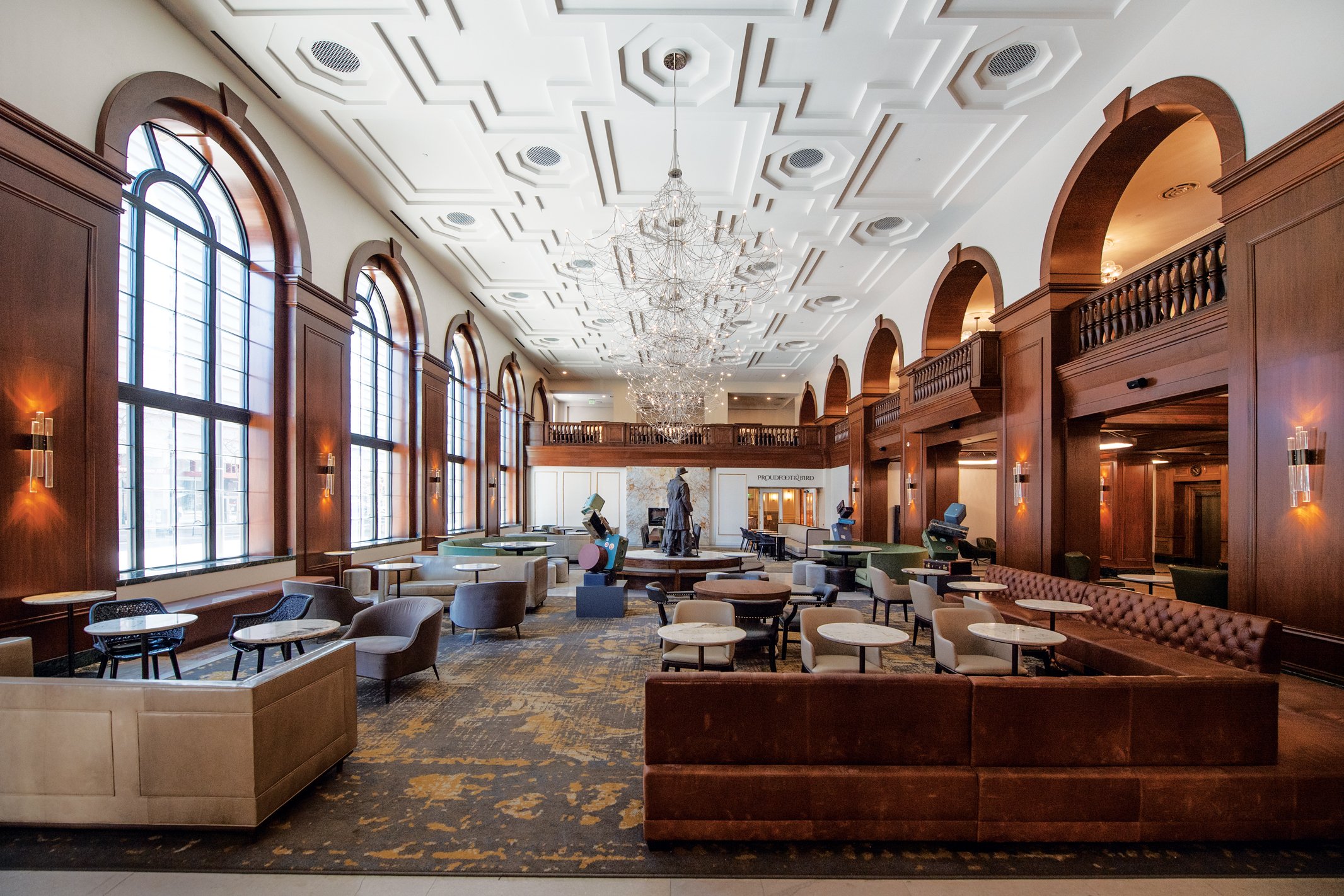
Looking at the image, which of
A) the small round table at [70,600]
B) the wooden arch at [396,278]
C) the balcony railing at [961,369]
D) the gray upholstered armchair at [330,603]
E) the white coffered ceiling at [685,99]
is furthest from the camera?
the wooden arch at [396,278]

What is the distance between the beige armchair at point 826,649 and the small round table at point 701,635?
0.58 m

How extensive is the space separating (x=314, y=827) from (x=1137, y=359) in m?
7.59

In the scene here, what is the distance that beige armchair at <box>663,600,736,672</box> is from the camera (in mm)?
4453

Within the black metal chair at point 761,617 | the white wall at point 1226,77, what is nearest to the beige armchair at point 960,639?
the black metal chair at point 761,617

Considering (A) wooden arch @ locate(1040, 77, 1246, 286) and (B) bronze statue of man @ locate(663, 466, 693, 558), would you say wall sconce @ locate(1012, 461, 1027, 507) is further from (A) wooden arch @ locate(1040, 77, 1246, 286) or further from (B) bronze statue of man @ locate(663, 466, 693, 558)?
(B) bronze statue of man @ locate(663, 466, 693, 558)

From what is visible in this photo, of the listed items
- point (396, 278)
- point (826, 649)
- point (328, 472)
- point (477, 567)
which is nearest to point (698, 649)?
point (826, 649)

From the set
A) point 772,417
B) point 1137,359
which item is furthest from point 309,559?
point 772,417

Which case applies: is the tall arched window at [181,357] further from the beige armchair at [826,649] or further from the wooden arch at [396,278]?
the beige armchair at [826,649]

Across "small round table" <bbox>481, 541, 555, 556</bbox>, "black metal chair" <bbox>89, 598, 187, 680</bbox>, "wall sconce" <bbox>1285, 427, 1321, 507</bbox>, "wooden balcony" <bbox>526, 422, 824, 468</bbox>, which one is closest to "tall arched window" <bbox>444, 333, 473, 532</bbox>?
"small round table" <bbox>481, 541, 555, 556</bbox>

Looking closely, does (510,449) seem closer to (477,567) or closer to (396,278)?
(396,278)

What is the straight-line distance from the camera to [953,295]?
10.5 metres

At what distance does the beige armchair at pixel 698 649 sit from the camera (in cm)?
445

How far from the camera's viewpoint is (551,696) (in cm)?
492

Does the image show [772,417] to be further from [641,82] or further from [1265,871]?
[1265,871]
